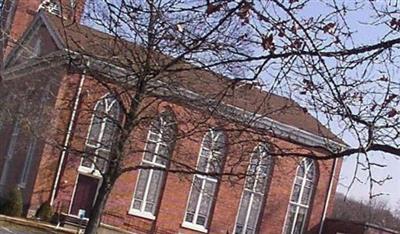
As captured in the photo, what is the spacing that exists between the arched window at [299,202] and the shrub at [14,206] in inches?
690

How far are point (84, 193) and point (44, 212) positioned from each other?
10.7 feet

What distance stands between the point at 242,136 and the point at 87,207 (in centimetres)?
3553

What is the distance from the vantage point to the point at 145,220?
45.5m

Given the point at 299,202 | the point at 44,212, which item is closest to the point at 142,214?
the point at 44,212

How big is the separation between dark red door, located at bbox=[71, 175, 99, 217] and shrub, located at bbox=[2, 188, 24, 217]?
339cm

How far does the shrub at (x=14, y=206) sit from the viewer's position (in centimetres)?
4019

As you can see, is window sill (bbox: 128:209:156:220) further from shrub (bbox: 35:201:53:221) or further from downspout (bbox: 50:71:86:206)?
shrub (bbox: 35:201:53:221)

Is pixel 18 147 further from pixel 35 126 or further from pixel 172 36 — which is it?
pixel 172 36

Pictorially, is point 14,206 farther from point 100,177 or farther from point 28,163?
point 100,177

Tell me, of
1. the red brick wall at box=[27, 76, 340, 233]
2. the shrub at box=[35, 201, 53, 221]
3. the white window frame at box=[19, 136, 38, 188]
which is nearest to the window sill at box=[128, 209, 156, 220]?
the red brick wall at box=[27, 76, 340, 233]

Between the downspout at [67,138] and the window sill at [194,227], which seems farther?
the window sill at [194,227]

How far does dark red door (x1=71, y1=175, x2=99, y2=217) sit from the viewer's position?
43300mm

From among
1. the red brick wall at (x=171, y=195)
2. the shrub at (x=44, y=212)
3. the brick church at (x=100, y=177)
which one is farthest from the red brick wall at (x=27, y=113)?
the shrub at (x=44, y=212)

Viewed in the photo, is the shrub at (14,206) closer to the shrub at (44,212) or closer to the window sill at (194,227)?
the shrub at (44,212)
